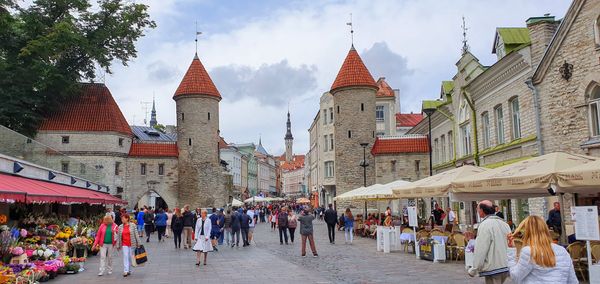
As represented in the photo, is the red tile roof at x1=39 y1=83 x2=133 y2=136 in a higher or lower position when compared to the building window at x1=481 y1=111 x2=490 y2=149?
higher

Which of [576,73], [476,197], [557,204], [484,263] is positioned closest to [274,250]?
[476,197]

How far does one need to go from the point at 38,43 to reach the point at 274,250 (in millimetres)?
26247

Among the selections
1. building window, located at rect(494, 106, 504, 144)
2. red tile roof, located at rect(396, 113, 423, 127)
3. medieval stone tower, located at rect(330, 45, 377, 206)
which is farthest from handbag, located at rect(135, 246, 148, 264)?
red tile roof, located at rect(396, 113, 423, 127)

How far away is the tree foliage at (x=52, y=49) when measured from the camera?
37.9m

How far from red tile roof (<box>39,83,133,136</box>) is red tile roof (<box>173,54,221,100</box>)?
5424mm

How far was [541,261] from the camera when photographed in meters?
4.62

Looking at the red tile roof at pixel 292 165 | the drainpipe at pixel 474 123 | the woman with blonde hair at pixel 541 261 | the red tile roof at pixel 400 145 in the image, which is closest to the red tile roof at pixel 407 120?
Answer: the red tile roof at pixel 400 145

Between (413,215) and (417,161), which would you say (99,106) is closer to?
(417,161)

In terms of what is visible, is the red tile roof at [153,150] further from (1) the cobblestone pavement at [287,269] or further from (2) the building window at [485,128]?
(2) the building window at [485,128]

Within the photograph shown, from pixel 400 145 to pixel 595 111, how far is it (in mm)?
24599

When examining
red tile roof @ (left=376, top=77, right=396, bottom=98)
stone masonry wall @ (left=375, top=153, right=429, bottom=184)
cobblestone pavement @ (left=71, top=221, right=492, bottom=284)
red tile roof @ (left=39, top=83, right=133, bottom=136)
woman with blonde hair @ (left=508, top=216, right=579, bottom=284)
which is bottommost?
cobblestone pavement @ (left=71, top=221, right=492, bottom=284)

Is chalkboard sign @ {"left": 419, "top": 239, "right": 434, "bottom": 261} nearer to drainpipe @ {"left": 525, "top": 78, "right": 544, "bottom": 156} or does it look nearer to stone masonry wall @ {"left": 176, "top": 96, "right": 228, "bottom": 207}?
drainpipe @ {"left": 525, "top": 78, "right": 544, "bottom": 156}

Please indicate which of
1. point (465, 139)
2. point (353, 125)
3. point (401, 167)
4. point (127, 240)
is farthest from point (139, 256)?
point (353, 125)

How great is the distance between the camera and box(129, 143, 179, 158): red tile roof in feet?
145
